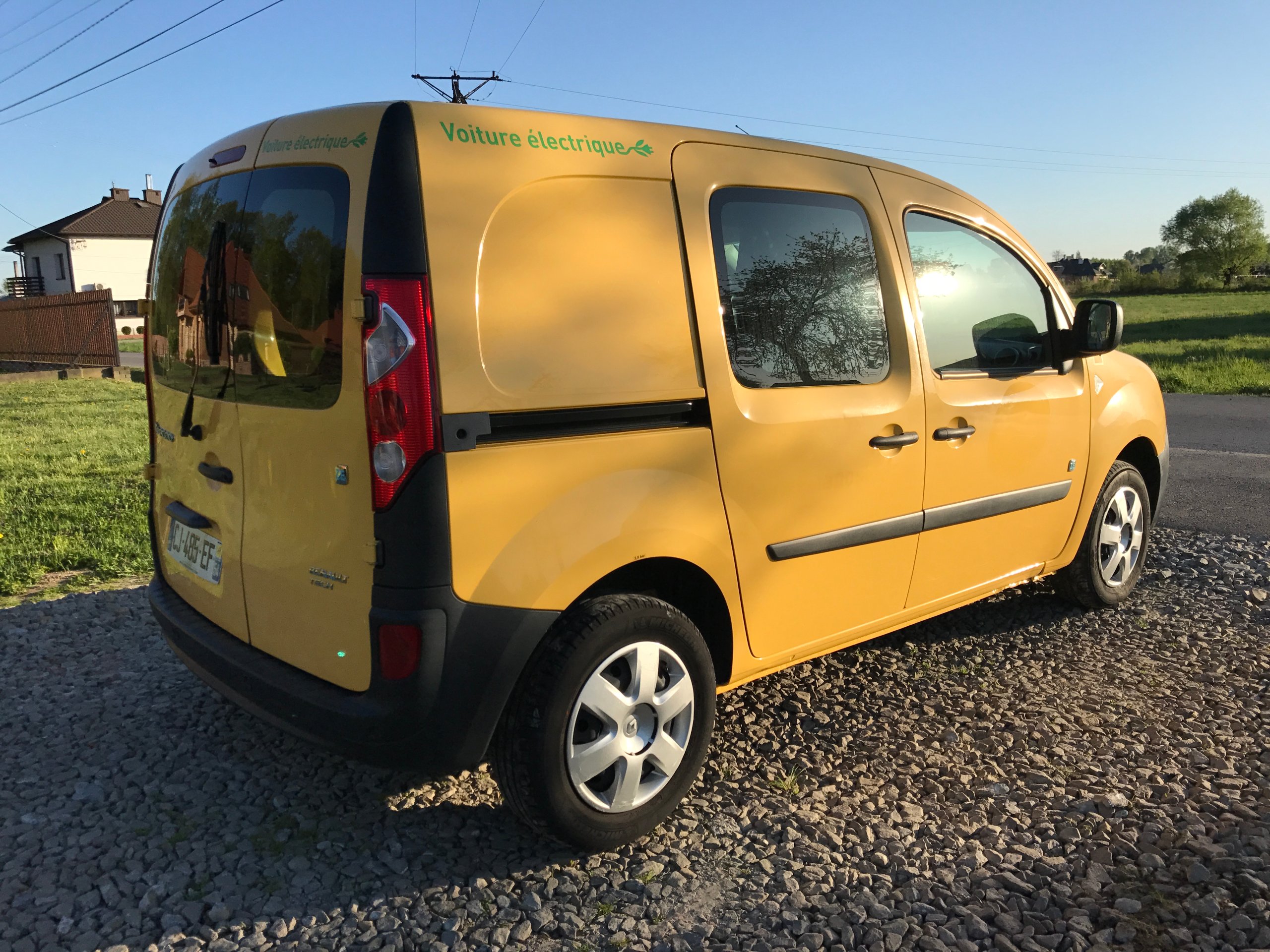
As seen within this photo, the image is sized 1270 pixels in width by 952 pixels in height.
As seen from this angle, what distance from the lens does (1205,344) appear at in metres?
23.6

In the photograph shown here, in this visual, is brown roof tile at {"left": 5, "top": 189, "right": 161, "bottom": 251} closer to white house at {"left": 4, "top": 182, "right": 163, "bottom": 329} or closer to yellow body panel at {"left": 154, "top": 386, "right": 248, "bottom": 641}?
white house at {"left": 4, "top": 182, "right": 163, "bottom": 329}

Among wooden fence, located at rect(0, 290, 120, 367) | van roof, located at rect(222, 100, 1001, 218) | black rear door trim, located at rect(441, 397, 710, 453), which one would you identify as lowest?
black rear door trim, located at rect(441, 397, 710, 453)

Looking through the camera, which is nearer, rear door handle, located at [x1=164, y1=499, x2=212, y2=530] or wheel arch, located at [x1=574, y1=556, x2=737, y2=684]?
wheel arch, located at [x1=574, y1=556, x2=737, y2=684]

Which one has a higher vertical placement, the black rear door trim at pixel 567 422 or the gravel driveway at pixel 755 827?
the black rear door trim at pixel 567 422

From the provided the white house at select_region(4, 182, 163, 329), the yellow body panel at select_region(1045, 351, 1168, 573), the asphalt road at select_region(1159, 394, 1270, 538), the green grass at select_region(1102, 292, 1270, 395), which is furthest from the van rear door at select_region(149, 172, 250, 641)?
the white house at select_region(4, 182, 163, 329)

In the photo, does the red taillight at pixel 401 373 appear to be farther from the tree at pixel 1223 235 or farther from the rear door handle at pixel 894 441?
the tree at pixel 1223 235

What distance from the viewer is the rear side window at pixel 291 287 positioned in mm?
2459

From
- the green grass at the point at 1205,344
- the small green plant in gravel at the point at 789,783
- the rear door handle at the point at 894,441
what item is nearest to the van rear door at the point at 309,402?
the small green plant in gravel at the point at 789,783

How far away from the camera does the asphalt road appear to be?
258 inches

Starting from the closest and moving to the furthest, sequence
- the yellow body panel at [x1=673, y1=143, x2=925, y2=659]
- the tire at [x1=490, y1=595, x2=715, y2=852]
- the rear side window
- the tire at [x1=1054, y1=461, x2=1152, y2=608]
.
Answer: the rear side window < the tire at [x1=490, y1=595, x2=715, y2=852] < the yellow body panel at [x1=673, y1=143, x2=925, y2=659] < the tire at [x1=1054, y1=461, x2=1152, y2=608]

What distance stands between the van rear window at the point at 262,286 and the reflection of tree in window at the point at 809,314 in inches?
46.8

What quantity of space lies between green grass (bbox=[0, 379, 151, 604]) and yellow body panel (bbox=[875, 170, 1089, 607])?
441 cm

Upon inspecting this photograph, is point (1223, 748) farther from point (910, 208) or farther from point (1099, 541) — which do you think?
point (910, 208)

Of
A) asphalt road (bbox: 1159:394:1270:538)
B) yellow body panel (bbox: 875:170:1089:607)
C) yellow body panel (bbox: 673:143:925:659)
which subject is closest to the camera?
yellow body panel (bbox: 673:143:925:659)
